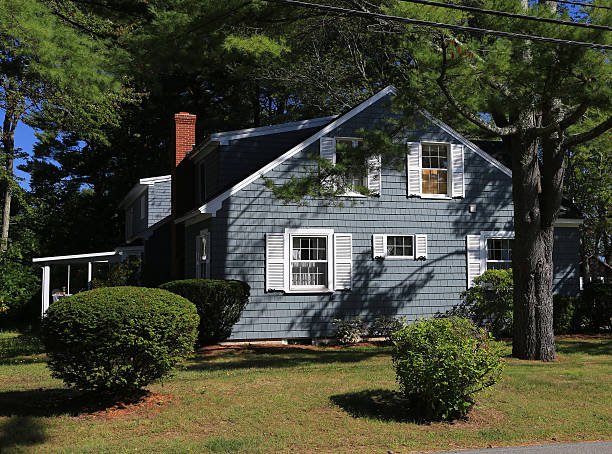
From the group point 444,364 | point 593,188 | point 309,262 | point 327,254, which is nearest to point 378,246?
point 327,254

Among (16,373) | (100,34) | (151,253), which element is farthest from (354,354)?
(100,34)

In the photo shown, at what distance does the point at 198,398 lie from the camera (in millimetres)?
8859

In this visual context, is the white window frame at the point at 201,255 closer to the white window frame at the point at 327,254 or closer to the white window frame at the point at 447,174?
the white window frame at the point at 327,254

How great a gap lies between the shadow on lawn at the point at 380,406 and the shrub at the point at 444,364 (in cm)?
15

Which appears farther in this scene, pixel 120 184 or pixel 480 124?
pixel 120 184

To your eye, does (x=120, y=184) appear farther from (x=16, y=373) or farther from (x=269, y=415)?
(x=269, y=415)

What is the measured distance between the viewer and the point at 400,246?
17328 millimetres

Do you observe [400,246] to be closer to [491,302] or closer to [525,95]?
[491,302]

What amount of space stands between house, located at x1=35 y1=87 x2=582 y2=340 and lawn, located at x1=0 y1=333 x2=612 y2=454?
476cm

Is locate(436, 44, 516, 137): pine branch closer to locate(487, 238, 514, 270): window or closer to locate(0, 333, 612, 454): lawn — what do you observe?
locate(0, 333, 612, 454): lawn

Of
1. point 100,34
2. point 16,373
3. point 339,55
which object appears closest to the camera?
point 16,373

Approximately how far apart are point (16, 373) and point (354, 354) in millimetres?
7159

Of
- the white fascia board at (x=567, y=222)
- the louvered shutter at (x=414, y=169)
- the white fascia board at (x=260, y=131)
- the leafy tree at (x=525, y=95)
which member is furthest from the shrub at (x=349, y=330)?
the white fascia board at (x=567, y=222)

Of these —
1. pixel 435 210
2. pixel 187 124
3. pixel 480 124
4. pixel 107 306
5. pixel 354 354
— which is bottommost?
pixel 354 354
